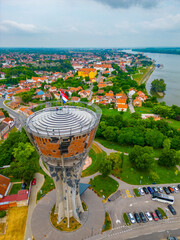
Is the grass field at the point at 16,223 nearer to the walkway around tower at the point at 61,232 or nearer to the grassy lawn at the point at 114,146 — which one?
the walkway around tower at the point at 61,232

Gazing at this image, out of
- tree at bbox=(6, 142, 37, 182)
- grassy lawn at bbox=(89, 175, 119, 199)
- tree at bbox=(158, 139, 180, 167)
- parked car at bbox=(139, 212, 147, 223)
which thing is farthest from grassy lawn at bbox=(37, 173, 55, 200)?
tree at bbox=(158, 139, 180, 167)

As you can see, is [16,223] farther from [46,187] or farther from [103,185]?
[103,185]

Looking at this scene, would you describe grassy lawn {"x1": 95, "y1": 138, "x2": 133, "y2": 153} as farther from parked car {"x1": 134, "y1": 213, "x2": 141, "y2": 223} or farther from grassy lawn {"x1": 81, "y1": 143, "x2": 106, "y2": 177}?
parked car {"x1": 134, "y1": 213, "x2": 141, "y2": 223}

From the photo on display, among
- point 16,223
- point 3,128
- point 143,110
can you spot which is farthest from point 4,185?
point 143,110

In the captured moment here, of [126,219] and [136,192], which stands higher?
[136,192]

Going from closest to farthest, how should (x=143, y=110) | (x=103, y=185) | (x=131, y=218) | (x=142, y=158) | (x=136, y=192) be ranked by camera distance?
(x=131, y=218) → (x=136, y=192) → (x=103, y=185) → (x=142, y=158) → (x=143, y=110)

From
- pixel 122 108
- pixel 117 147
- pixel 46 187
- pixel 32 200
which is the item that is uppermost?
pixel 122 108

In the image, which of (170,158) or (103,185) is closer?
(103,185)
